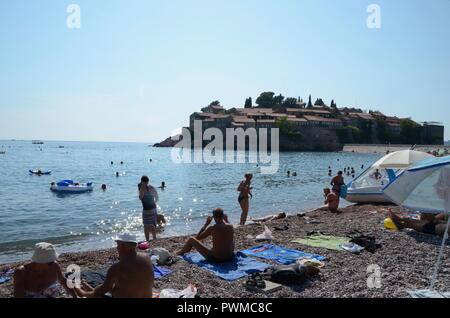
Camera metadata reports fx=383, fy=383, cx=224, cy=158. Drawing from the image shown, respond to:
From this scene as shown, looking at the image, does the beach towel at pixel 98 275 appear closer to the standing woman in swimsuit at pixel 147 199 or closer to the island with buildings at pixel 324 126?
the standing woman in swimsuit at pixel 147 199

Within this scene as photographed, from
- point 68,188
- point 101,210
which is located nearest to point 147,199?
point 101,210

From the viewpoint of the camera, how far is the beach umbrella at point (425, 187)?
827cm

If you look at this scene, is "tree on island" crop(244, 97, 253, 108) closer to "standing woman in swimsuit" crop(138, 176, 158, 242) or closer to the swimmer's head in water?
"standing woman in swimsuit" crop(138, 176, 158, 242)

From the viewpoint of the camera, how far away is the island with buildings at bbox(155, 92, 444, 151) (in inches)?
4262

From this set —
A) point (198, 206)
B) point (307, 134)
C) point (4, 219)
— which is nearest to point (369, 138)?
point (307, 134)

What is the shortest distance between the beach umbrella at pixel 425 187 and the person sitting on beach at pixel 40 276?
7.60 m

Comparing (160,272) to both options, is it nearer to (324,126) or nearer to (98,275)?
(98,275)

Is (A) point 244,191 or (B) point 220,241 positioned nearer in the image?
(B) point 220,241

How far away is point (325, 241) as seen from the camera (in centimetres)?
951

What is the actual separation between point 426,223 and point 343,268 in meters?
4.05

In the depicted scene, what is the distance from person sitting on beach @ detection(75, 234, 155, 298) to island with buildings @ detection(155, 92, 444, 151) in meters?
101

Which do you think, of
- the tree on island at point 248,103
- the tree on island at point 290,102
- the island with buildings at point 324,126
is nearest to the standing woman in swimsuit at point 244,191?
the island with buildings at point 324,126
